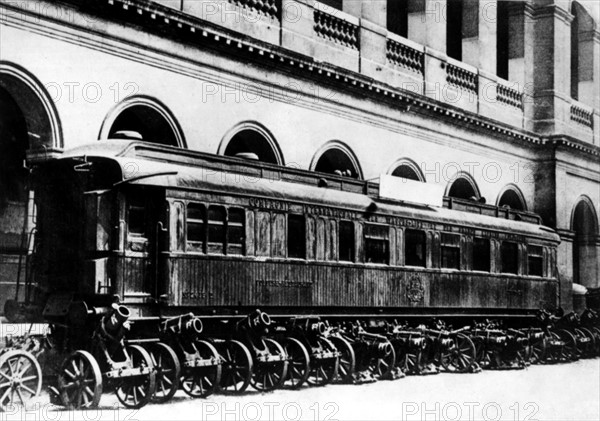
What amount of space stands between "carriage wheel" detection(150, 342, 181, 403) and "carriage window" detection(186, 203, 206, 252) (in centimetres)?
152

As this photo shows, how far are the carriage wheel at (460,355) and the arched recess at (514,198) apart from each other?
388 inches

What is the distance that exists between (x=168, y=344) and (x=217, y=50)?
6.74 metres

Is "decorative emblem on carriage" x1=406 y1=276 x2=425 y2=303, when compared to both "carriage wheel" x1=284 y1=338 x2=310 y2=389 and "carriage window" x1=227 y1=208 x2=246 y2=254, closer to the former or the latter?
"carriage wheel" x1=284 y1=338 x2=310 y2=389

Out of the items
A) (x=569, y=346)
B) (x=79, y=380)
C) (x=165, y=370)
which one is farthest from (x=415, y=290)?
(x=79, y=380)

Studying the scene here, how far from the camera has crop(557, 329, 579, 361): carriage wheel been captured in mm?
21922

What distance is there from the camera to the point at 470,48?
26.0 metres

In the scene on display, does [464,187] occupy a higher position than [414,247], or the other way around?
[464,187]

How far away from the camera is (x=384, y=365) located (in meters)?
16.1

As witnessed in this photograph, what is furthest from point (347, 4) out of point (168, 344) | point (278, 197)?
point (168, 344)

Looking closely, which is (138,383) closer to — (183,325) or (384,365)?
(183,325)

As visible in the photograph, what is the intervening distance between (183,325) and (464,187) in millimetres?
14966

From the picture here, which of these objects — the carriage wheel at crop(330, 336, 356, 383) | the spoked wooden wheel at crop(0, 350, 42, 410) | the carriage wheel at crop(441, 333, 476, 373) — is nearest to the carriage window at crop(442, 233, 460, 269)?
the carriage wheel at crop(441, 333, 476, 373)

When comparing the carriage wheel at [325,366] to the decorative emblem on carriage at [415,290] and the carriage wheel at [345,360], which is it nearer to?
the carriage wheel at [345,360]

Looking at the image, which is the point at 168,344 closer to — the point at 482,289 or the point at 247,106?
the point at 247,106
